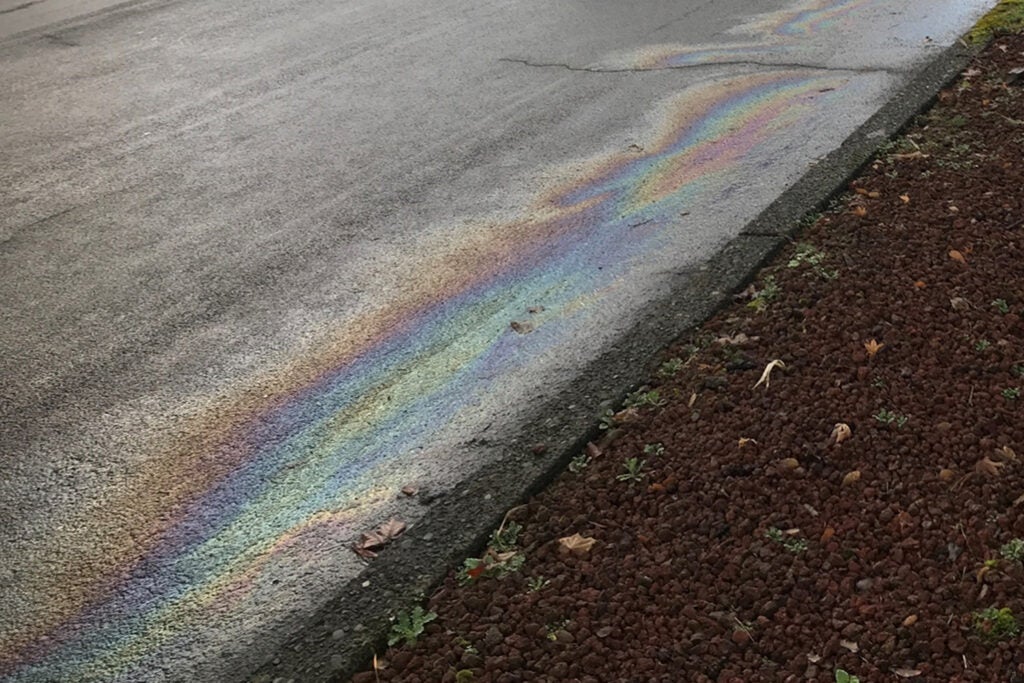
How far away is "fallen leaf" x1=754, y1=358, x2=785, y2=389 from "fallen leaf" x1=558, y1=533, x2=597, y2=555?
0.90 m

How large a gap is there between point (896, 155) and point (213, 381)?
10.9 ft

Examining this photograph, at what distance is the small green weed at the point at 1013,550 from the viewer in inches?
108

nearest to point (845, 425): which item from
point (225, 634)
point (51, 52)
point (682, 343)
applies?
point (682, 343)

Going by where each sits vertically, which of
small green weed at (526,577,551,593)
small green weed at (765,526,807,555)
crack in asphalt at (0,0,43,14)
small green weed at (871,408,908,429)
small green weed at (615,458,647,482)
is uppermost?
crack in asphalt at (0,0,43,14)

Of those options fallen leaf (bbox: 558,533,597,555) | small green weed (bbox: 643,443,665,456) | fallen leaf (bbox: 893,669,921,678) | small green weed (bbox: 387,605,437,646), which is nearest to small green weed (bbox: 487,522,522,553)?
fallen leaf (bbox: 558,533,597,555)

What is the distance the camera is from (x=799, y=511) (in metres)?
3.01

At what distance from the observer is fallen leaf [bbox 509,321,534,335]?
454 centimetres

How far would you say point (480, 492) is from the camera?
3373 mm

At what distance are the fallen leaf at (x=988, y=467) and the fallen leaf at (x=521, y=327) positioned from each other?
74.7 inches

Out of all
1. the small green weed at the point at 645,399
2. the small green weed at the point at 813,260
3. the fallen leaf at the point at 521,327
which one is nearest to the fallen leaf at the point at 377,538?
the small green weed at the point at 645,399

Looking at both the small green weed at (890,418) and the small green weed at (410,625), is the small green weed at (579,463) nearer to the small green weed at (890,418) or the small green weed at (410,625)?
the small green weed at (410,625)

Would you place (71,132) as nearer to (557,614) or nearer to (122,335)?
(122,335)

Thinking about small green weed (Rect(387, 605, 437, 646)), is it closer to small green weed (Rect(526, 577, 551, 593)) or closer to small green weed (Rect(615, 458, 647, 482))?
small green weed (Rect(526, 577, 551, 593))

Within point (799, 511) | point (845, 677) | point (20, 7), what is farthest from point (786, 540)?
point (20, 7)
